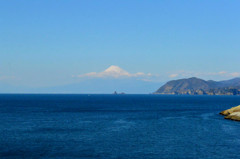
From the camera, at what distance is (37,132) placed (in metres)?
73.9

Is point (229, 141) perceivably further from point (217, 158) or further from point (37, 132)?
point (37, 132)

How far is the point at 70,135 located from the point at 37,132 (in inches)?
370

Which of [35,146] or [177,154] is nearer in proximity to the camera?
[177,154]

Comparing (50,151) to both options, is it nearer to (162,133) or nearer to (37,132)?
(37,132)

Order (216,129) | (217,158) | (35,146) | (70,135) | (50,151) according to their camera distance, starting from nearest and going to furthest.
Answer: (217,158), (50,151), (35,146), (70,135), (216,129)

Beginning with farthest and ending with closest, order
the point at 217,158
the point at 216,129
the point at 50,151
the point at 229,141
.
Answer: the point at 216,129 → the point at 229,141 → the point at 50,151 → the point at 217,158

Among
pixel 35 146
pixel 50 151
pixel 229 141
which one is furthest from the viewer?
pixel 229 141

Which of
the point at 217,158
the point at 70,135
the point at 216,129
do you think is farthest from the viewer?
the point at 216,129

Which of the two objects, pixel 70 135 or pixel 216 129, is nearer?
pixel 70 135

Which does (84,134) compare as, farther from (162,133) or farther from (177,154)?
(177,154)

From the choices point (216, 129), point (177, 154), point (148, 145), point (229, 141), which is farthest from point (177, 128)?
point (177, 154)

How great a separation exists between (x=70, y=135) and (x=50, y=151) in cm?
1649

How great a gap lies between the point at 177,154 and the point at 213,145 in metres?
11.1

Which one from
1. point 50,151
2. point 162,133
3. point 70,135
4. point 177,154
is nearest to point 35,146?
point 50,151
